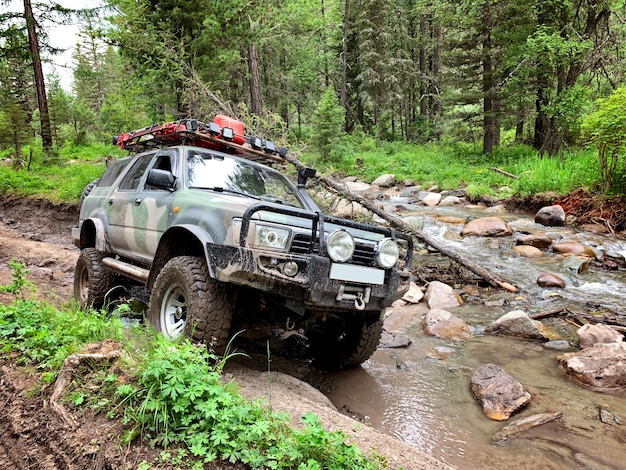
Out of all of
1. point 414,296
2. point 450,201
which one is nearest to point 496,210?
point 450,201

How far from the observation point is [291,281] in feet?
10.1

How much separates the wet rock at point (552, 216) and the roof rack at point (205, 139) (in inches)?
340

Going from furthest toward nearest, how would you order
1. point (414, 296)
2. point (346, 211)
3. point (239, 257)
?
1. point (346, 211)
2. point (414, 296)
3. point (239, 257)

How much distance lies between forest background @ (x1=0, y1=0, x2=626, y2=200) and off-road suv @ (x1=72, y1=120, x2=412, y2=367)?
18.4ft

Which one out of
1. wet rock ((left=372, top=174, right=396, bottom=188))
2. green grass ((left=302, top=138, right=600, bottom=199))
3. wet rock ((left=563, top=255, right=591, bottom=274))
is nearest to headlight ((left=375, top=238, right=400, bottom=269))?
wet rock ((left=563, top=255, right=591, bottom=274))

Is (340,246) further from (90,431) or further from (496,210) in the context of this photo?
(496,210)

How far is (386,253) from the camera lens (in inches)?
142

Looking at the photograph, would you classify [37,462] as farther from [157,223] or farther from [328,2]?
[328,2]

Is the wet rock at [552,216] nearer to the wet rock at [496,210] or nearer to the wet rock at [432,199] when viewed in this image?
the wet rock at [496,210]

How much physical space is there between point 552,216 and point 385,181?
937cm

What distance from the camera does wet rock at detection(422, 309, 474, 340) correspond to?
18.8ft

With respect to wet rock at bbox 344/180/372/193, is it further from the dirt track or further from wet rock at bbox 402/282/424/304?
the dirt track

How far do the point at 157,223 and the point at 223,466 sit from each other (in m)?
2.88

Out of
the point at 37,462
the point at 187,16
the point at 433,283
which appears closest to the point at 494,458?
the point at 37,462
